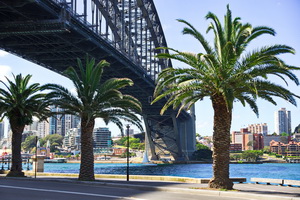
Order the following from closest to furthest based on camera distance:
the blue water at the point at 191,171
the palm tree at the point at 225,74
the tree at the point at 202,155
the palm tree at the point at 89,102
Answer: the palm tree at the point at 225,74
the palm tree at the point at 89,102
the blue water at the point at 191,171
the tree at the point at 202,155

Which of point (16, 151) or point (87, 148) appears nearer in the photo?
point (87, 148)

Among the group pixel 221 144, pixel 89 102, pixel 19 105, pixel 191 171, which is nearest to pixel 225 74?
pixel 221 144

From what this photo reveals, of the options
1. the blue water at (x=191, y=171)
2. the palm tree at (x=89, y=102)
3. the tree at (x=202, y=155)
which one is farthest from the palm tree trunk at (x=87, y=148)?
the tree at (x=202, y=155)

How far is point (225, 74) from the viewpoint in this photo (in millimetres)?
21281

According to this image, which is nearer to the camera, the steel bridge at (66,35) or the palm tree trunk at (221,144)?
the palm tree trunk at (221,144)

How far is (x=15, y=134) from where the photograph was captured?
35.4 meters

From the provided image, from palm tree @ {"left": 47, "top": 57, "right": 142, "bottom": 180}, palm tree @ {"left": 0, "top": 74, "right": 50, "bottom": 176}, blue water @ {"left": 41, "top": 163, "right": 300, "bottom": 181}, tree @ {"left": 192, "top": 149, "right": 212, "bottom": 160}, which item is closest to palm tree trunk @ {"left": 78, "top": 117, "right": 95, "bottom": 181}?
palm tree @ {"left": 47, "top": 57, "right": 142, "bottom": 180}

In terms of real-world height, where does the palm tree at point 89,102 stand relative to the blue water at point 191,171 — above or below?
above

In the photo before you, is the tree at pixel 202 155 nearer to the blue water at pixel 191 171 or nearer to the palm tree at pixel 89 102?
the blue water at pixel 191 171

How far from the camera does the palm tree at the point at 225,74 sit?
20703 mm

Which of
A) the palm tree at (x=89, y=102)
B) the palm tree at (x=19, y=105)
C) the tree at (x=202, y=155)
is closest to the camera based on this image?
the palm tree at (x=89, y=102)

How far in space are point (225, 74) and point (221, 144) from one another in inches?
146

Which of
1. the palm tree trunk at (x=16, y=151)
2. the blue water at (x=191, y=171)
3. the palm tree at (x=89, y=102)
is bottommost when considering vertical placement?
the blue water at (x=191, y=171)

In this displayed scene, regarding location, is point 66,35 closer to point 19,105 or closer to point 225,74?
point 19,105
